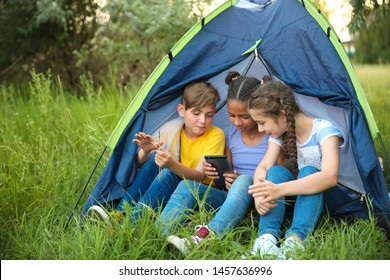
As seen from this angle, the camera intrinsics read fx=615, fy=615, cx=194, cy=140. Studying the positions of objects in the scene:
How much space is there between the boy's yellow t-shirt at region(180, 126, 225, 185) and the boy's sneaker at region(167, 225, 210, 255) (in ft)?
1.84

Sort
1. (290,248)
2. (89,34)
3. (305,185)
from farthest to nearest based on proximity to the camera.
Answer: (89,34) < (305,185) < (290,248)

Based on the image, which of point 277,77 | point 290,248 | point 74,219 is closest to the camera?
point 290,248

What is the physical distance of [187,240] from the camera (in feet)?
9.21

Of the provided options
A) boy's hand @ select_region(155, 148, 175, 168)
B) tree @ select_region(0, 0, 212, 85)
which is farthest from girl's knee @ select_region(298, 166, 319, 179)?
tree @ select_region(0, 0, 212, 85)

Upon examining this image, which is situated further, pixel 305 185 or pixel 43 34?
pixel 43 34

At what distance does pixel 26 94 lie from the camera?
657 cm

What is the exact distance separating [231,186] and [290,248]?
492mm

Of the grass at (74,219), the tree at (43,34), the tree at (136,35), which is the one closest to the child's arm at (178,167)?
the grass at (74,219)

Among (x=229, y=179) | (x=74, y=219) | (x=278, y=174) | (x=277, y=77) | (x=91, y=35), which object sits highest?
(x=277, y=77)

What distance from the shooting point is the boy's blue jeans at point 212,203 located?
9.52 ft

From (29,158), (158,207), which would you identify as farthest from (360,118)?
(29,158)

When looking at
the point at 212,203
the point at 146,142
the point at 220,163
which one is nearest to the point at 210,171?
the point at 220,163

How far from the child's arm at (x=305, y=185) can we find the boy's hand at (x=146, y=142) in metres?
0.61

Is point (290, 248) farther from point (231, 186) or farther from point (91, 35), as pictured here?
point (91, 35)
